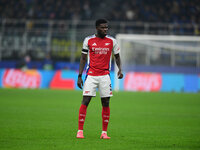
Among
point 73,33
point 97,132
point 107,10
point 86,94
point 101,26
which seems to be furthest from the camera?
point 107,10

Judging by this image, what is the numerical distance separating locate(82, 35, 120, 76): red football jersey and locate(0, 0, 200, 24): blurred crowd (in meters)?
25.8

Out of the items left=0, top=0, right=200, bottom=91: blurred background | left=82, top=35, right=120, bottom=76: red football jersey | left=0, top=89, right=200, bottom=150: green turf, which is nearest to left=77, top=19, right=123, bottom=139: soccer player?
left=82, top=35, right=120, bottom=76: red football jersey

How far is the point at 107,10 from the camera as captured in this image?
36.6m

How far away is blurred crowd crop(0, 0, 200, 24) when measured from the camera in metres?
34.0

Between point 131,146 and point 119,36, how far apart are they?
20987mm

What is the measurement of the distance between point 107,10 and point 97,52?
28925mm

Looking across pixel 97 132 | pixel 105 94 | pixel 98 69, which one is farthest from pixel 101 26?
pixel 97 132

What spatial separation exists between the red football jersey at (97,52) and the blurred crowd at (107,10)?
1015 inches

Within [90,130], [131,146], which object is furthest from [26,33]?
A: [131,146]

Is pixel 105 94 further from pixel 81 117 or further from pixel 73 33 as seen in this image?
pixel 73 33

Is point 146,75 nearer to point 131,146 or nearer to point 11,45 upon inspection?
point 11,45

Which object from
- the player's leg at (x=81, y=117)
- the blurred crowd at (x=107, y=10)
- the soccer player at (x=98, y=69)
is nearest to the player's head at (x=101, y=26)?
the soccer player at (x=98, y=69)

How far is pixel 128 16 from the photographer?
3406cm

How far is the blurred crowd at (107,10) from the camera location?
3400 cm
